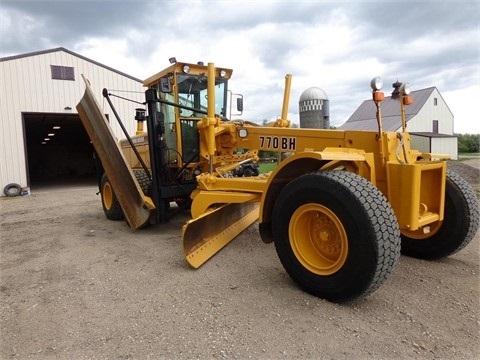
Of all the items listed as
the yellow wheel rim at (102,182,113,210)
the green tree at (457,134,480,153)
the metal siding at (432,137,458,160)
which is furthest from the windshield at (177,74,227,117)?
the green tree at (457,134,480,153)

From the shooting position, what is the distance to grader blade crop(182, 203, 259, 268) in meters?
3.89

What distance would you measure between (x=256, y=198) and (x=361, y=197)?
1.53m

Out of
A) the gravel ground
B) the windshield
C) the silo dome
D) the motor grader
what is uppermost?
the windshield

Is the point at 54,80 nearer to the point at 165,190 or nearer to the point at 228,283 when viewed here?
the point at 165,190

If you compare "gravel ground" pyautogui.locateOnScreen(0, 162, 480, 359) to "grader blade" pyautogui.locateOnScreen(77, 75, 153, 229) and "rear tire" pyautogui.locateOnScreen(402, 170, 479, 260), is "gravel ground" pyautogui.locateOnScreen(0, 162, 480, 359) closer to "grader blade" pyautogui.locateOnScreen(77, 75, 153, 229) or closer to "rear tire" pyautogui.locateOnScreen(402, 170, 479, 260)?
"rear tire" pyautogui.locateOnScreen(402, 170, 479, 260)

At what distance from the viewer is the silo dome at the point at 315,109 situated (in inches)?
171

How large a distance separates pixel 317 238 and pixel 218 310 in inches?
39.9

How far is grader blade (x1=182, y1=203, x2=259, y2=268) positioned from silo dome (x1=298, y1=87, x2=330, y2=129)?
149 centimetres

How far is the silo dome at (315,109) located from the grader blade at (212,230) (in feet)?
4.87

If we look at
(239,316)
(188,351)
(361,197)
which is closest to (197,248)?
(239,316)

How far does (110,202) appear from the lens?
21.3ft

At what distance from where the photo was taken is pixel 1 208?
9.43 meters

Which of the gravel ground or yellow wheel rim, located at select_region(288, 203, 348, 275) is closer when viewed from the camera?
the gravel ground

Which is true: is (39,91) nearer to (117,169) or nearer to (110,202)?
(110,202)
